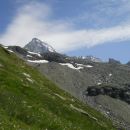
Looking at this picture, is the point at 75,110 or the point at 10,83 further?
the point at 75,110

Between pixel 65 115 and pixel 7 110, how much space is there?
52.2 ft

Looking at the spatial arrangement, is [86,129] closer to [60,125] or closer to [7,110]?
[60,125]

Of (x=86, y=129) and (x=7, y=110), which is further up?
(x=7, y=110)

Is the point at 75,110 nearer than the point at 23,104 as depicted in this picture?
No

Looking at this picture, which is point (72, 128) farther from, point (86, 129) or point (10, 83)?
point (10, 83)

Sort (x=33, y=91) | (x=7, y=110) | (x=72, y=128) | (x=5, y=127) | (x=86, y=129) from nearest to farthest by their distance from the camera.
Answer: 1. (x=5, y=127)
2. (x=7, y=110)
3. (x=72, y=128)
4. (x=86, y=129)
5. (x=33, y=91)

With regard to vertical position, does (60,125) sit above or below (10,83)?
below

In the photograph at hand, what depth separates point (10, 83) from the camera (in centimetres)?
5166

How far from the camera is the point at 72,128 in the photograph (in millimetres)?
39938

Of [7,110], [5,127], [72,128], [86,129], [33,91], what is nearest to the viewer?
[5,127]

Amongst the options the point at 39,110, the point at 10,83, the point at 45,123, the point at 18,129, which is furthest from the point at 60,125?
the point at 10,83

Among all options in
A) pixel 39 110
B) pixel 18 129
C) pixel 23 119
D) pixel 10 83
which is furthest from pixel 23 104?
pixel 18 129

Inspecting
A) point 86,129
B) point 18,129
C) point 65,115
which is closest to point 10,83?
point 65,115

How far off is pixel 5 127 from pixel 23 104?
15757mm
